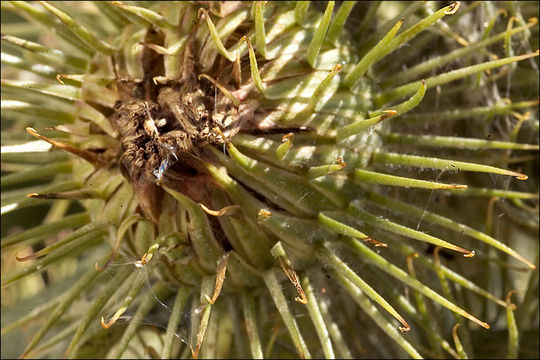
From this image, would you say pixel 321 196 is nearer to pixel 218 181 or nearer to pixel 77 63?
pixel 218 181

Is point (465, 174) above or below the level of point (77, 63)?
below

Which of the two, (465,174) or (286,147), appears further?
(465,174)

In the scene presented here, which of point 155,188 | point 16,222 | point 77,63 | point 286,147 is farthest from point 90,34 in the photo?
point 16,222

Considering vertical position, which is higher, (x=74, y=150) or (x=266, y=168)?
(x=74, y=150)

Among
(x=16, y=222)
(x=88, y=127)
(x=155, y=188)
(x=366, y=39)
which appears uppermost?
(x=366, y=39)

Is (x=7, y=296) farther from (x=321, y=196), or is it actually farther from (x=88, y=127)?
(x=321, y=196)

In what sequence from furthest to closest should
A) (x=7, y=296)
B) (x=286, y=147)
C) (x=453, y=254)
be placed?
(x=7, y=296) → (x=453, y=254) → (x=286, y=147)

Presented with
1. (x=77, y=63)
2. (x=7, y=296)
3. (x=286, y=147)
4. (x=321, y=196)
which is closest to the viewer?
(x=286, y=147)
